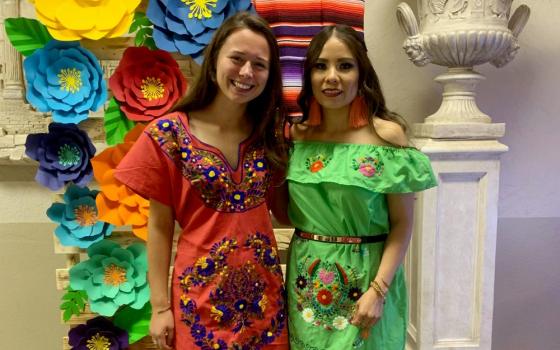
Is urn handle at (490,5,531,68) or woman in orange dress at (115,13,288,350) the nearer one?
woman in orange dress at (115,13,288,350)

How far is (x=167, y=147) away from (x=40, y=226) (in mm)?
1198

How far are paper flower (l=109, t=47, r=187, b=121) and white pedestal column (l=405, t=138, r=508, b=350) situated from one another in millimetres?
858

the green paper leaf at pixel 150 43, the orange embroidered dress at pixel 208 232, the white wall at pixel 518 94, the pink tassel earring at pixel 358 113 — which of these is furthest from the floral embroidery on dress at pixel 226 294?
the white wall at pixel 518 94

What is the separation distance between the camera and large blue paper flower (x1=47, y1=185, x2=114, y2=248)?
1.32 m

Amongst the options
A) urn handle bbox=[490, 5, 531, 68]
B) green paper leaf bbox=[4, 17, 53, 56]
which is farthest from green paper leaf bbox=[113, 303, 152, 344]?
urn handle bbox=[490, 5, 531, 68]

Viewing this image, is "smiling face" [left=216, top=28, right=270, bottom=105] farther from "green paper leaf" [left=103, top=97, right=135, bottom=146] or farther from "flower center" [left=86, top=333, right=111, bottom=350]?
"flower center" [left=86, top=333, right=111, bottom=350]

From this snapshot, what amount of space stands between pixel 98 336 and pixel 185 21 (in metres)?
0.97

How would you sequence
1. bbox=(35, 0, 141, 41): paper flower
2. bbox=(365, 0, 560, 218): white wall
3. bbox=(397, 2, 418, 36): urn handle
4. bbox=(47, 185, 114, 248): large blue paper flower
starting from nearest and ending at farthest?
bbox=(35, 0, 141, 41): paper flower
bbox=(47, 185, 114, 248): large blue paper flower
bbox=(397, 2, 418, 36): urn handle
bbox=(365, 0, 560, 218): white wall

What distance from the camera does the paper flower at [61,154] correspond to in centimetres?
127

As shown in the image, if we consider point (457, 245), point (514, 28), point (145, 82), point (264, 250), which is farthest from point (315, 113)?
point (514, 28)

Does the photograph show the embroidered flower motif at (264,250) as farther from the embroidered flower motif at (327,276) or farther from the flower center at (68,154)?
the flower center at (68,154)

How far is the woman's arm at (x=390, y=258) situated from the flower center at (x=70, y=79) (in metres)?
0.90

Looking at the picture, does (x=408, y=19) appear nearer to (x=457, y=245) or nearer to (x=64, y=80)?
(x=457, y=245)

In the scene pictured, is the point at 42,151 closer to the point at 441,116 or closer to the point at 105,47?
the point at 105,47
